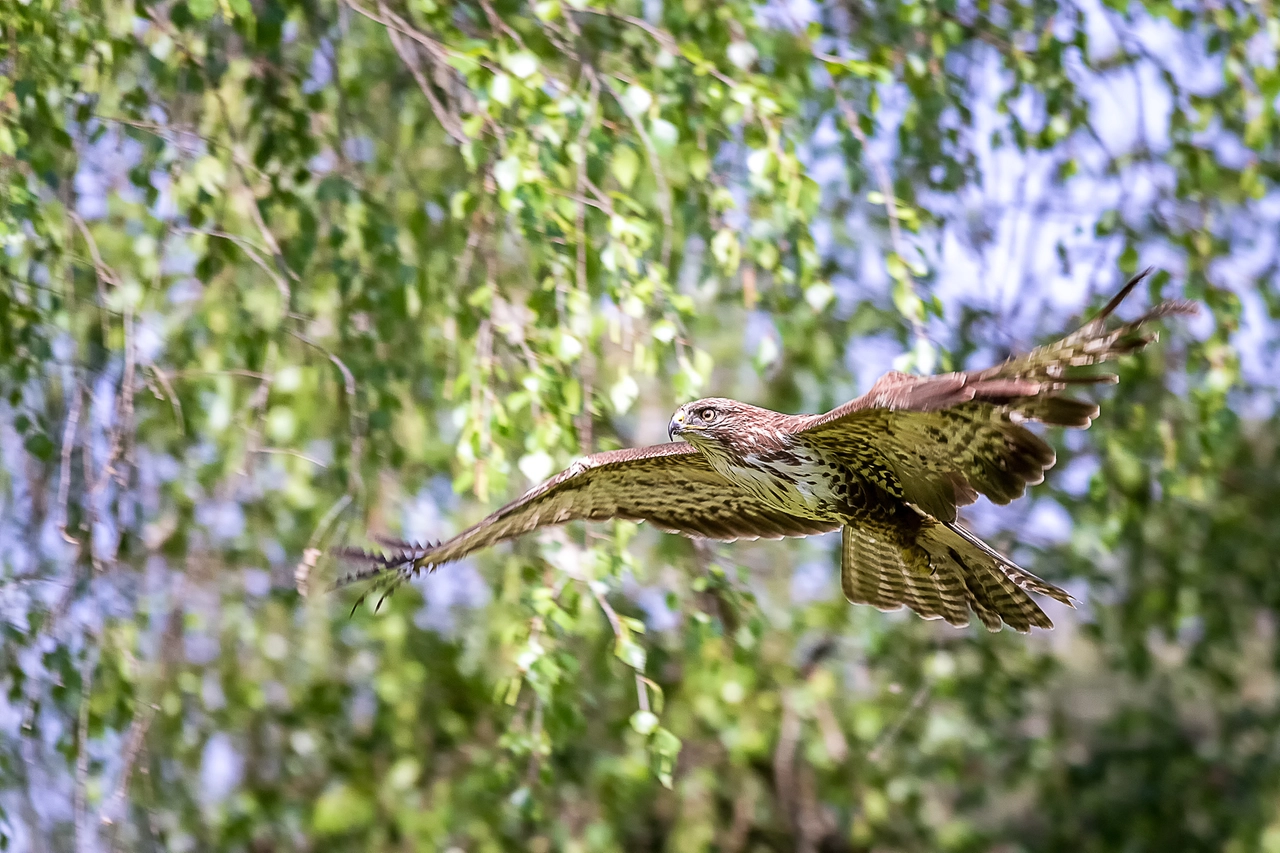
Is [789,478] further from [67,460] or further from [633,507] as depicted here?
[67,460]

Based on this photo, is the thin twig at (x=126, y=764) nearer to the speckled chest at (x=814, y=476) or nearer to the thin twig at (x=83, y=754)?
the thin twig at (x=83, y=754)

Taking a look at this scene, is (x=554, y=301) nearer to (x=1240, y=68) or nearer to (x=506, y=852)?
(x=1240, y=68)

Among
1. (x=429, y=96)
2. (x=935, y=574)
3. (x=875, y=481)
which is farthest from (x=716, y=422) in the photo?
(x=429, y=96)

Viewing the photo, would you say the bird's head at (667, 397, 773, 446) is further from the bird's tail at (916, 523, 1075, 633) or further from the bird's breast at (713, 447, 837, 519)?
the bird's tail at (916, 523, 1075, 633)

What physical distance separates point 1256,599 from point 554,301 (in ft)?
13.4

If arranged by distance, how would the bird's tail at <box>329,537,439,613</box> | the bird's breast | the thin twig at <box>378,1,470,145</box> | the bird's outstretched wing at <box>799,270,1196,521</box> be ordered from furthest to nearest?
the thin twig at <box>378,1,470,145</box>
the bird's breast
the bird's tail at <box>329,537,439,613</box>
the bird's outstretched wing at <box>799,270,1196,521</box>

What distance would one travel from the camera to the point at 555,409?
3299mm

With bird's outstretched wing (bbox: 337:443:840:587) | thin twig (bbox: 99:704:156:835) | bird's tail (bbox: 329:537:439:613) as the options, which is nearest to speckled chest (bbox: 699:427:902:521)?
bird's outstretched wing (bbox: 337:443:840:587)

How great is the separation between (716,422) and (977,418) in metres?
0.77

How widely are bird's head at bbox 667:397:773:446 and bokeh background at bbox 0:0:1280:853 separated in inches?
5.8

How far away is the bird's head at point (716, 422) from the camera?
342 centimetres

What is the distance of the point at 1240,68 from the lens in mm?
4844

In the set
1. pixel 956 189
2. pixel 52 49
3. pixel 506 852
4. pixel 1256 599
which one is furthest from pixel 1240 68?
pixel 506 852

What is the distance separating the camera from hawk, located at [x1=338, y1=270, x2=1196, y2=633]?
2.54 meters
